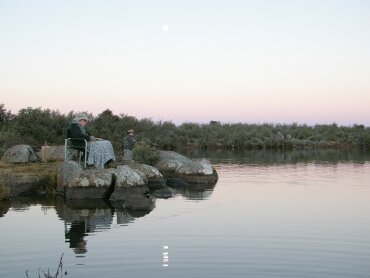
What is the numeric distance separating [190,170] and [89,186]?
25.8 feet

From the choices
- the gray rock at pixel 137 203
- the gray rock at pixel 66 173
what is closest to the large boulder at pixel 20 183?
the gray rock at pixel 66 173

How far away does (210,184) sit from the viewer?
26.0m

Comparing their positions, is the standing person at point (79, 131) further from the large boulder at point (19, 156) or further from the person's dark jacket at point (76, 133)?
the large boulder at point (19, 156)

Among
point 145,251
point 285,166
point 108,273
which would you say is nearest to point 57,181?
point 145,251

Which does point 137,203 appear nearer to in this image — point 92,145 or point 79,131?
point 92,145

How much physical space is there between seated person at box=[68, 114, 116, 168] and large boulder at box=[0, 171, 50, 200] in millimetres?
1951

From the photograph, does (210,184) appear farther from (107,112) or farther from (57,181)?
(107,112)

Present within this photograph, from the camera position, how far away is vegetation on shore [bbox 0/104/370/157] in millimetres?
35406

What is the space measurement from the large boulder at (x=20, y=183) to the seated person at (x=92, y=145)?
1.95 metres

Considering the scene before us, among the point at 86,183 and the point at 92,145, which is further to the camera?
the point at 92,145

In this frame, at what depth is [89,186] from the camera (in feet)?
67.8

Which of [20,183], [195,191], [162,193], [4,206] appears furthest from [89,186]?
[195,191]

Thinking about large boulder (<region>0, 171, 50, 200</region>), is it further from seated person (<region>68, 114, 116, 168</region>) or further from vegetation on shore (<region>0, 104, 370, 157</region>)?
vegetation on shore (<region>0, 104, 370, 157</region>)

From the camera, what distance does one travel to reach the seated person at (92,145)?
21531 millimetres
